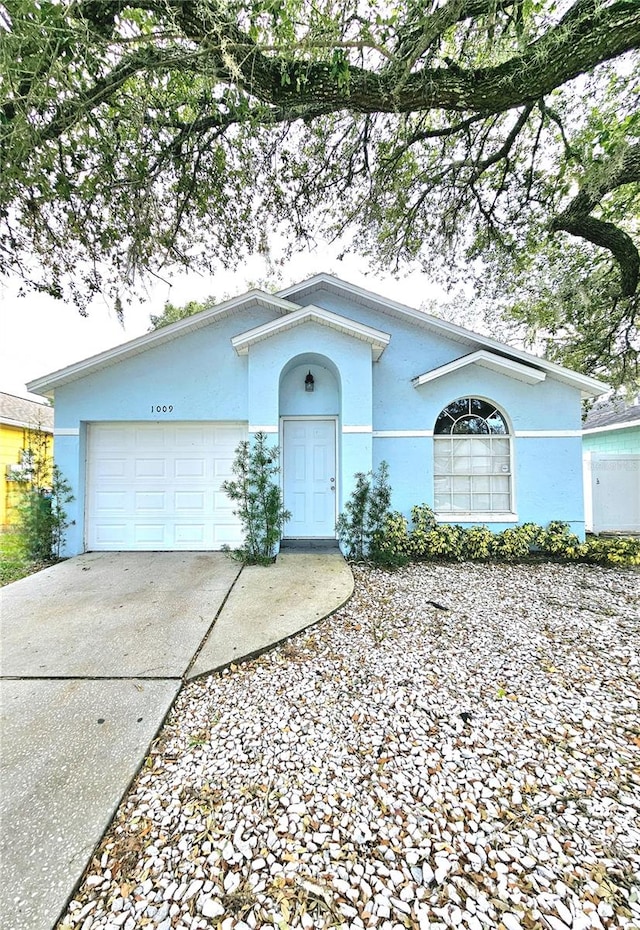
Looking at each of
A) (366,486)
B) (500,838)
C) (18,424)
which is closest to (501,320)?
(366,486)

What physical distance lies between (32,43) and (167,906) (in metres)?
6.32

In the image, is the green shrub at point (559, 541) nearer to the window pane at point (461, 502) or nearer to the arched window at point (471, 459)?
the arched window at point (471, 459)

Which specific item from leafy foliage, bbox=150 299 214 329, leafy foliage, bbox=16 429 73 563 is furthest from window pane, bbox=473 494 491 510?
leafy foliage, bbox=150 299 214 329

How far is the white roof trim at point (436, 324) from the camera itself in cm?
676

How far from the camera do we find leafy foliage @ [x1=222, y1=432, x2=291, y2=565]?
5.71 m

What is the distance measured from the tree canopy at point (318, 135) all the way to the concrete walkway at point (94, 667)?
448cm

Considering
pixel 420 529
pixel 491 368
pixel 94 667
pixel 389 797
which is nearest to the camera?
pixel 389 797

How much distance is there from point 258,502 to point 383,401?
10.4 feet

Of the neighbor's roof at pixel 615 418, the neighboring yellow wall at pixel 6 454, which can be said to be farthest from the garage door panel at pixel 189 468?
the neighbor's roof at pixel 615 418

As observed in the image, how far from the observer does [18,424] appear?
10.7m

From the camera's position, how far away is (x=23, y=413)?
11445mm

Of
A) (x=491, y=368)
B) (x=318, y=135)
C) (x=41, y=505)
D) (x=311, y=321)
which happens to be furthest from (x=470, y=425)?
(x=41, y=505)

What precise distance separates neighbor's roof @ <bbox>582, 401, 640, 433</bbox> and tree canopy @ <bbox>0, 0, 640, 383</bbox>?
3.87m

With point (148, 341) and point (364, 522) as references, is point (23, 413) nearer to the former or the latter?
point (148, 341)
